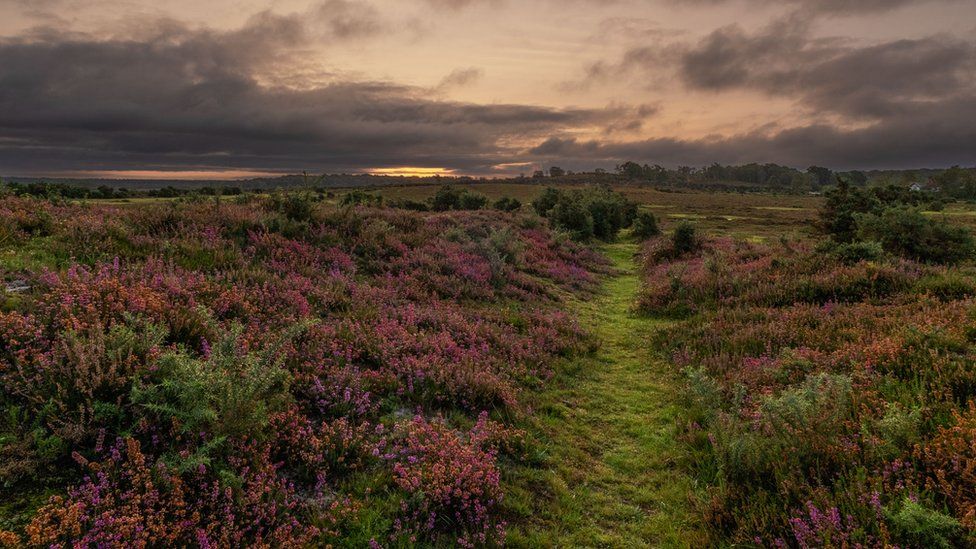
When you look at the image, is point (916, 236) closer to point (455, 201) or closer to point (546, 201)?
point (546, 201)

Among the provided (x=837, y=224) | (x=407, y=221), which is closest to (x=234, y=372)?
(x=407, y=221)

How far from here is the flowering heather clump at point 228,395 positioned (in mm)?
3922

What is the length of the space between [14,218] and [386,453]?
10168 mm

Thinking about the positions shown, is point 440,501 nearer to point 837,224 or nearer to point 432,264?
point 432,264

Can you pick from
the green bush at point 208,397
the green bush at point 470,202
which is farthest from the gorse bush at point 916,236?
the green bush at point 470,202

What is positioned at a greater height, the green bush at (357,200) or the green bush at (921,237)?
the green bush at (357,200)

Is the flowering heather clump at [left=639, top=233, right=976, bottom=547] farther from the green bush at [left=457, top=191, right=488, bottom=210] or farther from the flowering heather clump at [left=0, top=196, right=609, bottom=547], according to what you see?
the green bush at [left=457, top=191, right=488, bottom=210]

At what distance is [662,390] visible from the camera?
9531 mm

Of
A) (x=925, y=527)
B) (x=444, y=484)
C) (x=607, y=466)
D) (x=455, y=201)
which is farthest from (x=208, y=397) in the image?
(x=455, y=201)

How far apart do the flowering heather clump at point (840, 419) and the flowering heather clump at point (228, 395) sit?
3.02m

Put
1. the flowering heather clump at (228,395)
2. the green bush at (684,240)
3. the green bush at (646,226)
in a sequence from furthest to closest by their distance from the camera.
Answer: the green bush at (646,226)
the green bush at (684,240)
the flowering heather clump at (228,395)

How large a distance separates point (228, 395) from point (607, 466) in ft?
Answer: 17.1

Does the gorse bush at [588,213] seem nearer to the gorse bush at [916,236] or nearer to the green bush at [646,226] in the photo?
the green bush at [646,226]

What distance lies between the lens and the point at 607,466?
6.76m
